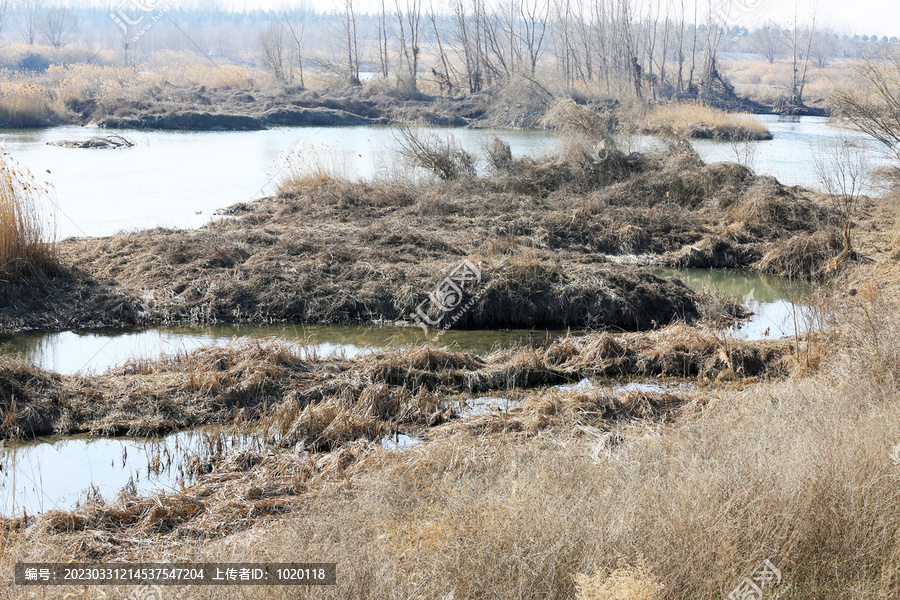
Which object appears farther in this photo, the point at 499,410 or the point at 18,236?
the point at 18,236

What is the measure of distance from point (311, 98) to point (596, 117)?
31.3 meters

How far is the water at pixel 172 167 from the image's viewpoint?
15367mm

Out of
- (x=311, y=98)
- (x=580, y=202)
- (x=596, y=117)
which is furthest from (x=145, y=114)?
(x=580, y=202)

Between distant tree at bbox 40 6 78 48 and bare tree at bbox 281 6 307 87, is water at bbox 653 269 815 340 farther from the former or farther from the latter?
distant tree at bbox 40 6 78 48

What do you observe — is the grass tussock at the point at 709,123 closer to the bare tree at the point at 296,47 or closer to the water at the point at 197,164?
the water at the point at 197,164

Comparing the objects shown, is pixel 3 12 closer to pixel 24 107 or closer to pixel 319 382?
pixel 24 107

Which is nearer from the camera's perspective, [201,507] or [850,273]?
[201,507]

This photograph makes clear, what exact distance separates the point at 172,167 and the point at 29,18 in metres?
80.9

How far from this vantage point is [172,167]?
22641 millimetres

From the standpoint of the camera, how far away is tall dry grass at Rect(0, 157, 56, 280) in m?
9.43

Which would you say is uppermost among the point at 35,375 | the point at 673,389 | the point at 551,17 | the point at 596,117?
the point at 551,17

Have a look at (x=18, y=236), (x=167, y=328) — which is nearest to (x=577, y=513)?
(x=167, y=328)

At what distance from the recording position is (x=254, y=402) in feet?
22.7

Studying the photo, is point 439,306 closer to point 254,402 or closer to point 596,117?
point 254,402
